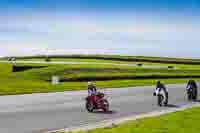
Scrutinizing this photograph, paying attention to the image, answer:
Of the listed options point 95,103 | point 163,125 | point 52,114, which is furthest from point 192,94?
point 163,125

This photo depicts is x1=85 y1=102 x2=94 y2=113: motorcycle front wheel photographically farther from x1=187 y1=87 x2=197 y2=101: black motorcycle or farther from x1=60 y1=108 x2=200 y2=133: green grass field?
x1=187 y1=87 x2=197 y2=101: black motorcycle

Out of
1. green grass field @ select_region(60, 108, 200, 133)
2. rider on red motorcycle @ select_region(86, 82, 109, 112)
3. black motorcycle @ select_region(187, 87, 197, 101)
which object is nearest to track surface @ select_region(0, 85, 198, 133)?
rider on red motorcycle @ select_region(86, 82, 109, 112)

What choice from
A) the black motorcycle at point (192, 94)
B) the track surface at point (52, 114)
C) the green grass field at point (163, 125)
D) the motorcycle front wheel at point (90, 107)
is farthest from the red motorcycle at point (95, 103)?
the black motorcycle at point (192, 94)

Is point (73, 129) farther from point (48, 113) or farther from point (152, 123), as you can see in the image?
point (48, 113)

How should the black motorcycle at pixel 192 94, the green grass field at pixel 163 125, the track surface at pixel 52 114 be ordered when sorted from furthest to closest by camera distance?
1. the black motorcycle at pixel 192 94
2. the track surface at pixel 52 114
3. the green grass field at pixel 163 125

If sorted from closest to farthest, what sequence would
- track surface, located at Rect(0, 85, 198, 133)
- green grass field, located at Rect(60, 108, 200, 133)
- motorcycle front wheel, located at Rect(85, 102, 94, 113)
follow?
1. green grass field, located at Rect(60, 108, 200, 133)
2. track surface, located at Rect(0, 85, 198, 133)
3. motorcycle front wheel, located at Rect(85, 102, 94, 113)

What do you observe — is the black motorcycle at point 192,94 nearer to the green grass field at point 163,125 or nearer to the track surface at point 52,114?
the track surface at point 52,114

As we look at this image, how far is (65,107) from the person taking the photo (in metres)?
22.8

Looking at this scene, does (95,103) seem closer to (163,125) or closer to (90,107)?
(90,107)

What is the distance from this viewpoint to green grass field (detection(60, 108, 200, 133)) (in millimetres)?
14734

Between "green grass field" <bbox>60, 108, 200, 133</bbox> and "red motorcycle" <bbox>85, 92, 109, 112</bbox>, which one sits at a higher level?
"red motorcycle" <bbox>85, 92, 109, 112</bbox>

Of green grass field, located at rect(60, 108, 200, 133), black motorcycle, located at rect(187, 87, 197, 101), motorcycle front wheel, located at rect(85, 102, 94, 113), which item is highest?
black motorcycle, located at rect(187, 87, 197, 101)

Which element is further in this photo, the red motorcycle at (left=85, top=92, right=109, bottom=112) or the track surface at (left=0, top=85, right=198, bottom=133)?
the red motorcycle at (left=85, top=92, right=109, bottom=112)

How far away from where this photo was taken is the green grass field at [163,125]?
1473cm
